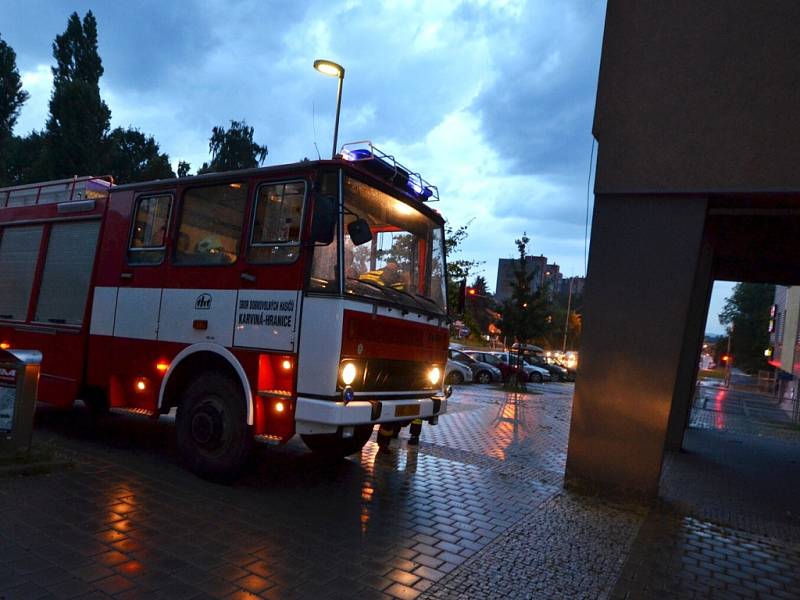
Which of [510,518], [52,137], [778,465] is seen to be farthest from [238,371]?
[52,137]

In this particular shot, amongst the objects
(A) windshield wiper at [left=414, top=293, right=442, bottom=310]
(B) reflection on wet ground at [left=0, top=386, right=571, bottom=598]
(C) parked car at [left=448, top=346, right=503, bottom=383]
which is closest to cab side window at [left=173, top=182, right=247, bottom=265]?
(A) windshield wiper at [left=414, top=293, right=442, bottom=310]

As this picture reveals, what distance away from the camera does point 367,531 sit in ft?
15.6

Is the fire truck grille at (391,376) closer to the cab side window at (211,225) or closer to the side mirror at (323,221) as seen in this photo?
the side mirror at (323,221)

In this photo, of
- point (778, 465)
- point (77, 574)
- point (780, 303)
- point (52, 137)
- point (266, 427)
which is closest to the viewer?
point (77, 574)

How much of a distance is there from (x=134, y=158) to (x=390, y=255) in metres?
43.7

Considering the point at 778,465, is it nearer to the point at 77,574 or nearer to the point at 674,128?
the point at 674,128

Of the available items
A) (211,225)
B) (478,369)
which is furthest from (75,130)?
(211,225)

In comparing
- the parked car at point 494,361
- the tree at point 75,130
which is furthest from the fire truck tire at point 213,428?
the tree at point 75,130

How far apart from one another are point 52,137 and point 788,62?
41.9 meters

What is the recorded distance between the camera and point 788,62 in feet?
19.8

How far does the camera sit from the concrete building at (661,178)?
20.0ft

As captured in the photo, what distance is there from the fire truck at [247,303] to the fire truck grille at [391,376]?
2 centimetres

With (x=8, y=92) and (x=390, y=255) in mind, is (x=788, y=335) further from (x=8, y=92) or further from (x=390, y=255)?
(x=8, y=92)

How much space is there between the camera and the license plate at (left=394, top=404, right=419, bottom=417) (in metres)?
5.66
